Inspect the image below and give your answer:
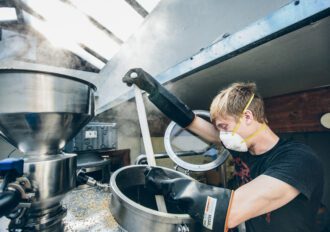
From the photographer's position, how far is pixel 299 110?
1653mm

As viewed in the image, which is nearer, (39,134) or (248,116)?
(39,134)

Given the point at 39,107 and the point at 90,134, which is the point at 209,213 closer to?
the point at 39,107

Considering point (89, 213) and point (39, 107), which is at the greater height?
point (39, 107)

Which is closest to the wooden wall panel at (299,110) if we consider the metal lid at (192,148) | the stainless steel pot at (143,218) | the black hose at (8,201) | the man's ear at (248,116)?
the metal lid at (192,148)

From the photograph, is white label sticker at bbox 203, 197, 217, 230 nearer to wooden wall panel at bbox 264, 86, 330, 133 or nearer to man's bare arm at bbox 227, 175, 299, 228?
man's bare arm at bbox 227, 175, 299, 228

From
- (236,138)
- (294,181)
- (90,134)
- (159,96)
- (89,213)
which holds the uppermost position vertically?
(159,96)

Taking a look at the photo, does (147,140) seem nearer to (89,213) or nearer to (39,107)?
(89,213)

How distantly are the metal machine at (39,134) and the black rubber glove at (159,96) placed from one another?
0.50 meters

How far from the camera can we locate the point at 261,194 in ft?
2.65

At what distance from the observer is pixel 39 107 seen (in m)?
0.62

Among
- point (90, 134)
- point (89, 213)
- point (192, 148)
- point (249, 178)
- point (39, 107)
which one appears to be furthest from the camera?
point (192, 148)

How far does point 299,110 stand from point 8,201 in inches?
74.6

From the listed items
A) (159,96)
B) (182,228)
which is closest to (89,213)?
(182,228)

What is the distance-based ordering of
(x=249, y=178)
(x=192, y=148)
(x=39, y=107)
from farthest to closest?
(x=192, y=148) → (x=249, y=178) → (x=39, y=107)
